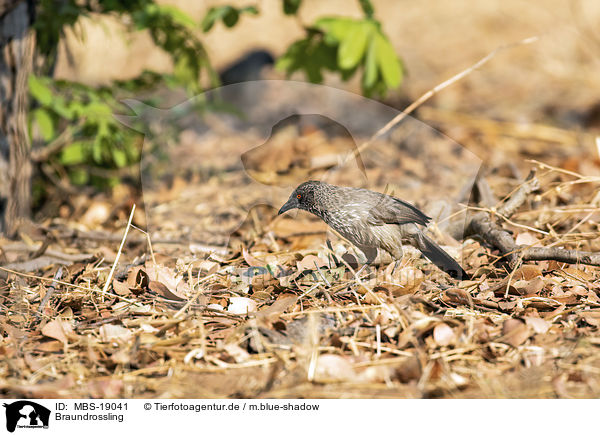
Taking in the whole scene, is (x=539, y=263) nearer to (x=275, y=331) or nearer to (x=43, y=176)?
(x=275, y=331)

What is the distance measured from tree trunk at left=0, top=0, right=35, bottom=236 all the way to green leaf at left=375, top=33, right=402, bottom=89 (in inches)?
91.0

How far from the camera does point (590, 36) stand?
736 cm

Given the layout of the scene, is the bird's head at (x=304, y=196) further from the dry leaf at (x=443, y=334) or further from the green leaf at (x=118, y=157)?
the green leaf at (x=118, y=157)

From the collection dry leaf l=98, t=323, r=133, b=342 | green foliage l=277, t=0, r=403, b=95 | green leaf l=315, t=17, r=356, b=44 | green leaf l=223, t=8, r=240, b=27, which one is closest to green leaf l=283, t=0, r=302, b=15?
green foliage l=277, t=0, r=403, b=95

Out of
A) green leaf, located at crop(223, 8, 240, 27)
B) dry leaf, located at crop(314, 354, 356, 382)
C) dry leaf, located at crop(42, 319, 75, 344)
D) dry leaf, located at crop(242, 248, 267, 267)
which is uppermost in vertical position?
green leaf, located at crop(223, 8, 240, 27)

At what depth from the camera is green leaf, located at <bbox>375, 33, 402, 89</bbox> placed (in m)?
3.94

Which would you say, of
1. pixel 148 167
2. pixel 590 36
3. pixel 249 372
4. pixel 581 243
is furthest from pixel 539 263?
pixel 590 36

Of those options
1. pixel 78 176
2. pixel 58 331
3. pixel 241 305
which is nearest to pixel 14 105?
pixel 78 176

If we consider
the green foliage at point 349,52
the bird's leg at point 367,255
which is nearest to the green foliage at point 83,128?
the green foliage at point 349,52

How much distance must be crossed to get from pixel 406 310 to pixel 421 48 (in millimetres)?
6281

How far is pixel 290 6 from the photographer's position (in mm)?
4504
